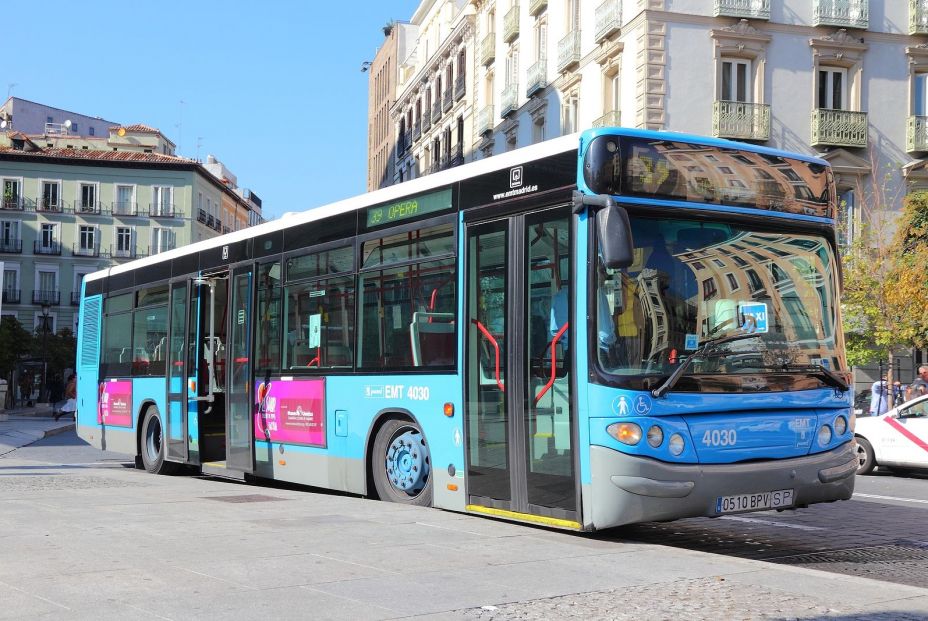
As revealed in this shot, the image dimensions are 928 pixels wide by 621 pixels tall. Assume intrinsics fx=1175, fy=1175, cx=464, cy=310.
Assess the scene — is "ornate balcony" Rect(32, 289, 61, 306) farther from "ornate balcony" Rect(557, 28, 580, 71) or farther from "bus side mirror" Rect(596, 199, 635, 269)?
"bus side mirror" Rect(596, 199, 635, 269)

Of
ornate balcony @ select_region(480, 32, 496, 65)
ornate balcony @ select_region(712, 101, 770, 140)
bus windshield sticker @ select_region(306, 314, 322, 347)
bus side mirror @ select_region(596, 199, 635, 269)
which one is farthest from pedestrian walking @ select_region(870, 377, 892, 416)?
ornate balcony @ select_region(480, 32, 496, 65)

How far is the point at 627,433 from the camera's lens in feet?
26.8

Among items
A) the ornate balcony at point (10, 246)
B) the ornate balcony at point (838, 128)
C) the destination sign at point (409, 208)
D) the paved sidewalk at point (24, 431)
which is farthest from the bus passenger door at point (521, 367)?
the ornate balcony at point (10, 246)

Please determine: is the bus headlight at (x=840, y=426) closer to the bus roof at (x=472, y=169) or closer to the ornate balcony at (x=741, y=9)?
the bus roof at (x=472, y=169)

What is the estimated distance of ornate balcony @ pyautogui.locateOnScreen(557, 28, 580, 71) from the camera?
3594 cm

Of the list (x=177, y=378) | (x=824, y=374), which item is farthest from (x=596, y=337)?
(x=177, y=378)

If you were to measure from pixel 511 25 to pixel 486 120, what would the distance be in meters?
3.88

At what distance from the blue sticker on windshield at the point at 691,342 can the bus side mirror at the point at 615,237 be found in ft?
2.35

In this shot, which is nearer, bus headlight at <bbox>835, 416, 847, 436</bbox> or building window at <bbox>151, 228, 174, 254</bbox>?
bus headlight at <bbox>835, 416, 847, 436</bbox>

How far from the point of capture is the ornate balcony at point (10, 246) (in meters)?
83.0

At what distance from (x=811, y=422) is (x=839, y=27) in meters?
26.5

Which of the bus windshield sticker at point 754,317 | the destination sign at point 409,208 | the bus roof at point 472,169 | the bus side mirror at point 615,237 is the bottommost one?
the bus windshield sticker at point 754,317

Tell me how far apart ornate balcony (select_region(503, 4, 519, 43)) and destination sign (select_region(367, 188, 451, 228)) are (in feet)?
106

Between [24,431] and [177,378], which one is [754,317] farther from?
[24,431]
